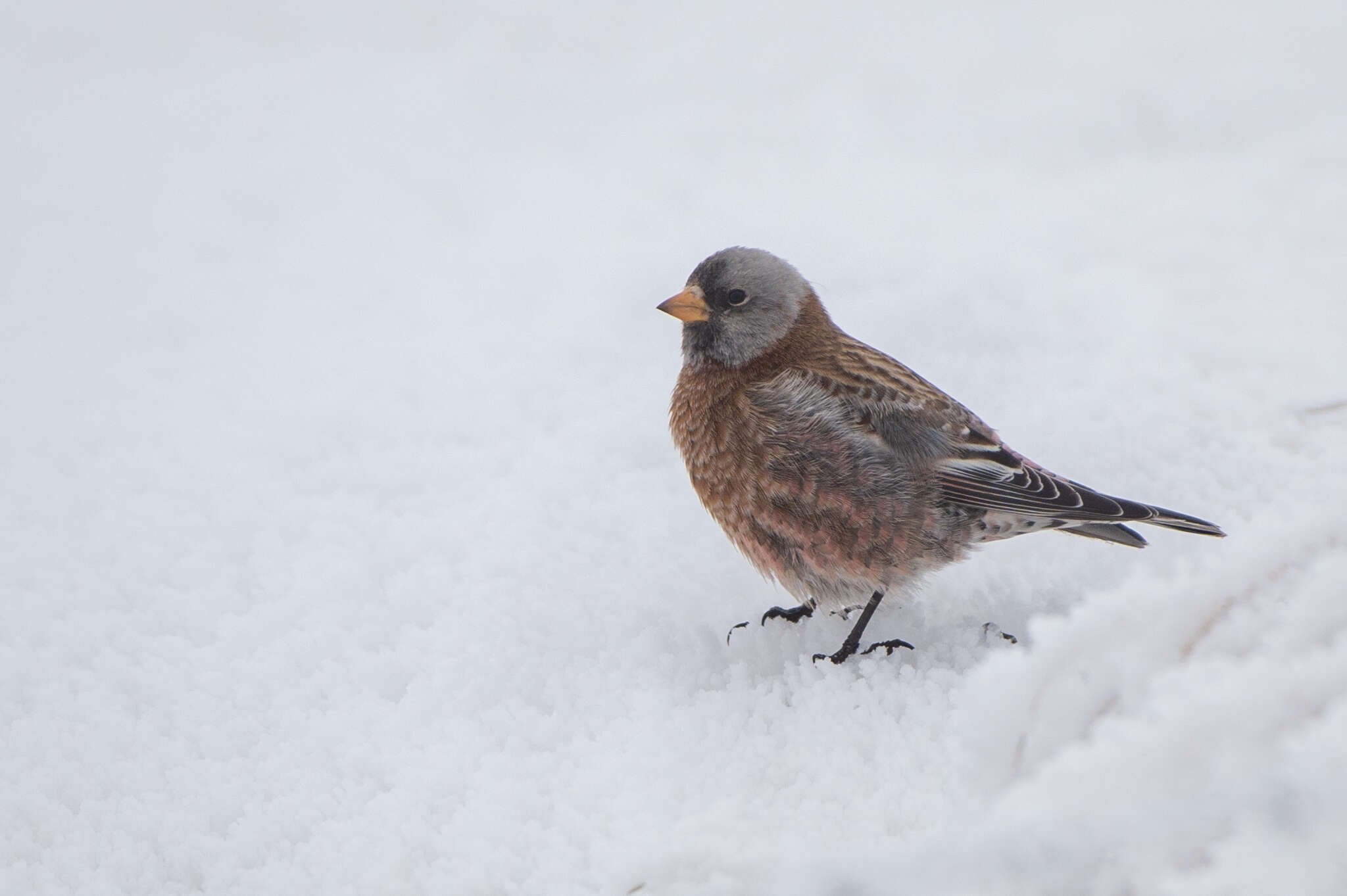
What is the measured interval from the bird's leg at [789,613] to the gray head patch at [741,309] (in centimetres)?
75

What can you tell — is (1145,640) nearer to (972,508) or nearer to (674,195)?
(972,508)

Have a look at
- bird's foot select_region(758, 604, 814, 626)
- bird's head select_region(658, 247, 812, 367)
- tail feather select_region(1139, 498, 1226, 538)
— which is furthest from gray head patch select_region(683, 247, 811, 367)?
tail feather select_region(1139, 498, 1226, 538)

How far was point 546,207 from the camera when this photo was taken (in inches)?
198

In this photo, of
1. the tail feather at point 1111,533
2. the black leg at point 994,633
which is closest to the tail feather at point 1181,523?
the tail feather at point 1111,533

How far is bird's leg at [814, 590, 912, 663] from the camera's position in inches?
106

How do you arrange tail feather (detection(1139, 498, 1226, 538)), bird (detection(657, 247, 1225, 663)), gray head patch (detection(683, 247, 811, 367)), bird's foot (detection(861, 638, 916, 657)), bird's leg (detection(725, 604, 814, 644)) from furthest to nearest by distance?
gray head patch (detection(683, 247, 811, 367)) → bird's leg (detection(725, 604, 814, 644)) → bird (detection(657, 247, 1225, 663)) → bird's foot (detection(861, 638, 916, 657)) → tail feather (detection(1139, 498, 1226, 538))

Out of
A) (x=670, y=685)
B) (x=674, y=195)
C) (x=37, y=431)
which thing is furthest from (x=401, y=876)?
(x=674, y=195)

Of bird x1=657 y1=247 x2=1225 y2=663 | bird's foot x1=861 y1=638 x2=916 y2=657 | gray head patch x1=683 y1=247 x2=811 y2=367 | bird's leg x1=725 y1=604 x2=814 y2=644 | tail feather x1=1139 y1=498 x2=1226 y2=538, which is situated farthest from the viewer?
gray head patch x1=683 y1=247 x2=811 y2=367

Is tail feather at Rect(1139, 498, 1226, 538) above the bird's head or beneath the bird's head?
beneath

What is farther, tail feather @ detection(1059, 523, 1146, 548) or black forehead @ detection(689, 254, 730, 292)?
black forehead @ detection(689, 254, 730, 292)

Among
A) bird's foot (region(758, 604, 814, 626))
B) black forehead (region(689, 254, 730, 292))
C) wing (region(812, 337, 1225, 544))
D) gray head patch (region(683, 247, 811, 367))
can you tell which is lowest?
bird's foot (region(758, 604, 814, 626))

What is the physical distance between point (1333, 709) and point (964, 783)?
0.61 m

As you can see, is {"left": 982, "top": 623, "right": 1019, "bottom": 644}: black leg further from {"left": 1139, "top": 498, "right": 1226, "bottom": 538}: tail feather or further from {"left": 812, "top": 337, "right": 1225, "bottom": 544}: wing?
{"left": 1139, "top": 498, "right": 1226, "bottom": 538}: tail feather

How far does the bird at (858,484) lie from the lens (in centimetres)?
281
